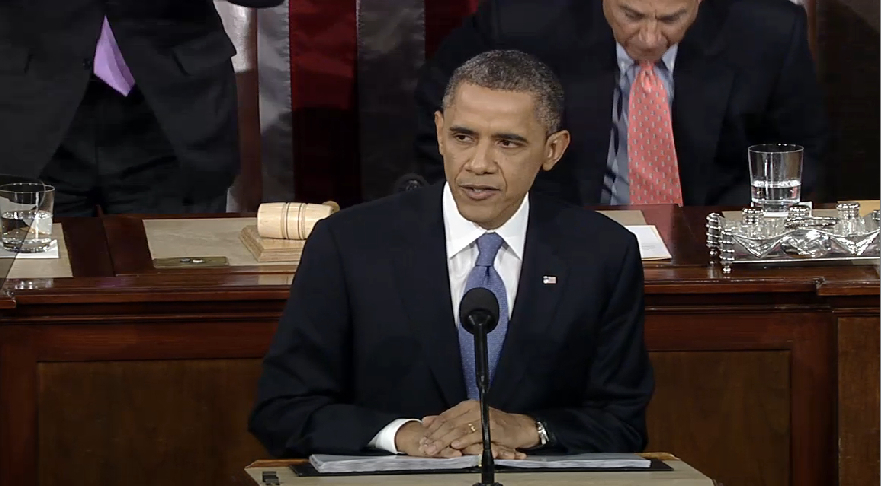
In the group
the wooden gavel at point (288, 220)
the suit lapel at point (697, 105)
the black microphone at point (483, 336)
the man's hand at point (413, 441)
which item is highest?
the suit lapel at point (697, 105)

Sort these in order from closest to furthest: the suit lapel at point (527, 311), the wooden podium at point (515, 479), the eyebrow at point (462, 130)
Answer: the wooden podium at point (515, 479), the eyebrow at point (462, 130), the suit lapel at point (527, 311)

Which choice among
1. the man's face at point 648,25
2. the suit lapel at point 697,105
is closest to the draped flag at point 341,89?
the man's face at point 648,25

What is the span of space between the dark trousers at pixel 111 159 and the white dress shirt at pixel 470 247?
205 centimetres

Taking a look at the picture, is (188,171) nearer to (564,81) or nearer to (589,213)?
(564,81)

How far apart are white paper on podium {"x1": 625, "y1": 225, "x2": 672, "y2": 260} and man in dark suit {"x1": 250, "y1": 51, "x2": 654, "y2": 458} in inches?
24.2

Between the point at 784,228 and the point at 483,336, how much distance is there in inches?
61.5

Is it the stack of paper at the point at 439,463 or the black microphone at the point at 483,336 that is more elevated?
the black microphone at the point at 483,336

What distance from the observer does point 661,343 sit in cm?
350

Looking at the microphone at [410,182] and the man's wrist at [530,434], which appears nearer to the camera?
the man's wrist at [530,434]

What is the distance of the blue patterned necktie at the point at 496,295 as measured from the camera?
291 cm

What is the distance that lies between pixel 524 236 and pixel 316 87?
7.18ft

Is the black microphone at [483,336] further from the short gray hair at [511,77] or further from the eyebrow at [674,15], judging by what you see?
the eyebrow at [674,15]

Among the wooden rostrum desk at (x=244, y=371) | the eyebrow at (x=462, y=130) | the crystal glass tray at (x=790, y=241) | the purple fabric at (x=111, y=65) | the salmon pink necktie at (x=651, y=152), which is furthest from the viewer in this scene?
the purple fabric at (x=111, y=65)

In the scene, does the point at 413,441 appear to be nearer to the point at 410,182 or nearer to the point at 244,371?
the point at 244,371
